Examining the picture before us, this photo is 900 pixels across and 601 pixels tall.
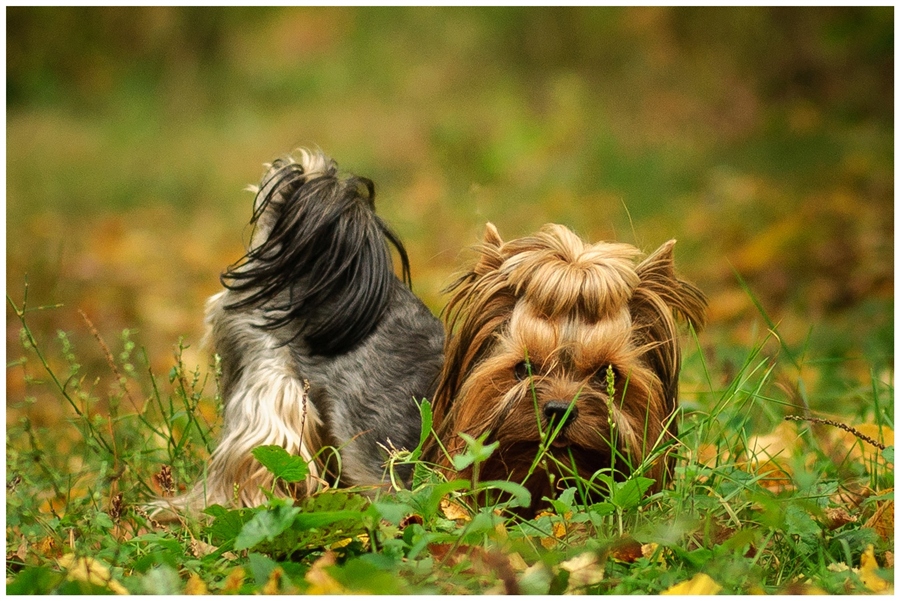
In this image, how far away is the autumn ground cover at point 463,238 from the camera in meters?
2.70

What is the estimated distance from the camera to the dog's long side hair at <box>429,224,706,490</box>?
3057 mm

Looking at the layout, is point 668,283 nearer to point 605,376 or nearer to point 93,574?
point 605,376

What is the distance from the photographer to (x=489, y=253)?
3.29 m

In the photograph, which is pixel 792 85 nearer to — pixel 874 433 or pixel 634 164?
pixel 634 164

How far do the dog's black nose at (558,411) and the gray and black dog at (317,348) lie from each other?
2.19 ft

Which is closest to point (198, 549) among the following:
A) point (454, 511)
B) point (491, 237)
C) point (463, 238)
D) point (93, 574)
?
point (93, 574)

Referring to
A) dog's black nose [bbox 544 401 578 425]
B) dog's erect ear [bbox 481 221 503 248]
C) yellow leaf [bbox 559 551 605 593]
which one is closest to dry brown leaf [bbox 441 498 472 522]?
dog's black nose [bbox 544 401 578 425]

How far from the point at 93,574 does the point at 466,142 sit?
9.84 metres

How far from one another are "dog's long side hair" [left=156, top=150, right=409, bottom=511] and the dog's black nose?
0.93 m

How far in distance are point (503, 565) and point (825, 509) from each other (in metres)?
1.28

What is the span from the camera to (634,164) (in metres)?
11.1

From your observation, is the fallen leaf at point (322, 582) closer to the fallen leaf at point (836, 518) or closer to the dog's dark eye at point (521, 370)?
the dog's dark eye at point (521, 370)

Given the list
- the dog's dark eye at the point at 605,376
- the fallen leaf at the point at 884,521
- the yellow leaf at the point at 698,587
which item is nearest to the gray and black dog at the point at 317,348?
the dog's dark eye at the point at 605,376

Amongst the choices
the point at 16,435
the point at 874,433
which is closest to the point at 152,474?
the point at 16,435
